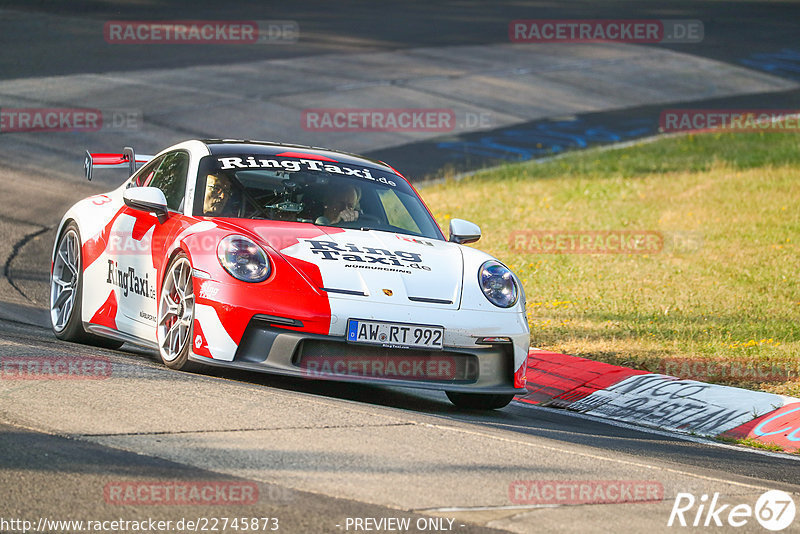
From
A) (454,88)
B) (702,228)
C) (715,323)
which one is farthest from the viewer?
(454,88)

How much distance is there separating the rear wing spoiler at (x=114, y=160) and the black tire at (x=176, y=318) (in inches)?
84.0

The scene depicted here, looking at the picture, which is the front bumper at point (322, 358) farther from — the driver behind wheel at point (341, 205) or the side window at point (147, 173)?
the side window at point (147, 173)

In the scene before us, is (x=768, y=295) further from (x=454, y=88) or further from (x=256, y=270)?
(x=454, y=88)

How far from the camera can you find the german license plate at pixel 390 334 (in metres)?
6.09

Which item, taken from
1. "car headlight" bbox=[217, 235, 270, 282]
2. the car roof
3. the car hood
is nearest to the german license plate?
the car hood

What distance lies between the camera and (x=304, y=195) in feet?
24.1

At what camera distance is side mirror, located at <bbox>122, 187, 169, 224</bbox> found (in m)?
7.02

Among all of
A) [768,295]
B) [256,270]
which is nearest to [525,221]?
[768,295]

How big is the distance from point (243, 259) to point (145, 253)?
1121mm

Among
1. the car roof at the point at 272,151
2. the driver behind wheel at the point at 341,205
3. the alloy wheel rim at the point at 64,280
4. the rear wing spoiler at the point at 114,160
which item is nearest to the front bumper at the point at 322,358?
the driver behind wheel at the point at 341,205

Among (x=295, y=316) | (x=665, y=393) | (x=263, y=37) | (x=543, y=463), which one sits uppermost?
(x=263, y=37)

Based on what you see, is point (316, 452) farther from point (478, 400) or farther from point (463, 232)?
point (463, 232)

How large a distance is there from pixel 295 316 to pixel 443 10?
29.9 meters

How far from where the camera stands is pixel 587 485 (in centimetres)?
474
